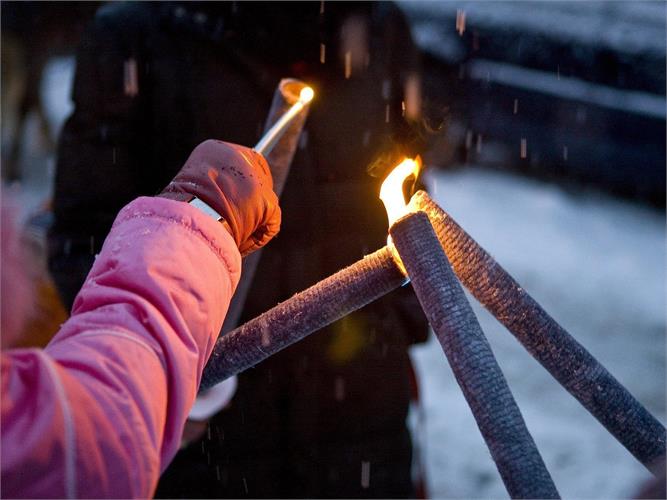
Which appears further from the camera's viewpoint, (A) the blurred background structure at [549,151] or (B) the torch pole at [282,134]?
(A) the blurred background structure at [549,151]

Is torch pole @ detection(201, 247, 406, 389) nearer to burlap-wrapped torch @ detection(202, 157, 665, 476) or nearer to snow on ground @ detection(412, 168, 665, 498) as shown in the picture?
burlap-wrapped torch @ detection(202, 157, 665, 476)

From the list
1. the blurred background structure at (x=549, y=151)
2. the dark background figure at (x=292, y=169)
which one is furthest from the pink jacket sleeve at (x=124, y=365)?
the blurred background structure at (x=549, y=151)

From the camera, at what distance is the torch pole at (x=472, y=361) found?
64 cm

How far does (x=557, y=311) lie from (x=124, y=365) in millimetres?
3823

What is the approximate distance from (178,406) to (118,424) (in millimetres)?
82

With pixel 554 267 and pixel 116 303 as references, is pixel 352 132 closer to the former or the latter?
pixel 116 303

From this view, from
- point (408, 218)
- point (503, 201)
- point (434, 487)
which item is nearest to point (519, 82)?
point (503, 201)

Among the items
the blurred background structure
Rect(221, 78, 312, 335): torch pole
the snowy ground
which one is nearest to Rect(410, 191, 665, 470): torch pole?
Rect(221, 78, 312, 335): torch pole

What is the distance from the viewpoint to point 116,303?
764 mm

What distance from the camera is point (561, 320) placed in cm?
414

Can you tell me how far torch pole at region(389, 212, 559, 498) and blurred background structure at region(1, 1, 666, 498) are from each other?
286 centimetres

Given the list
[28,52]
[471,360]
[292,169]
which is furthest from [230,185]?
[28,52]

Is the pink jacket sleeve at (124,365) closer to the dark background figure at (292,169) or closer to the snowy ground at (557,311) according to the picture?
the dark background figure at (292,169)

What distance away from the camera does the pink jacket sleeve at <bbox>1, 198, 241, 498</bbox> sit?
658mm
